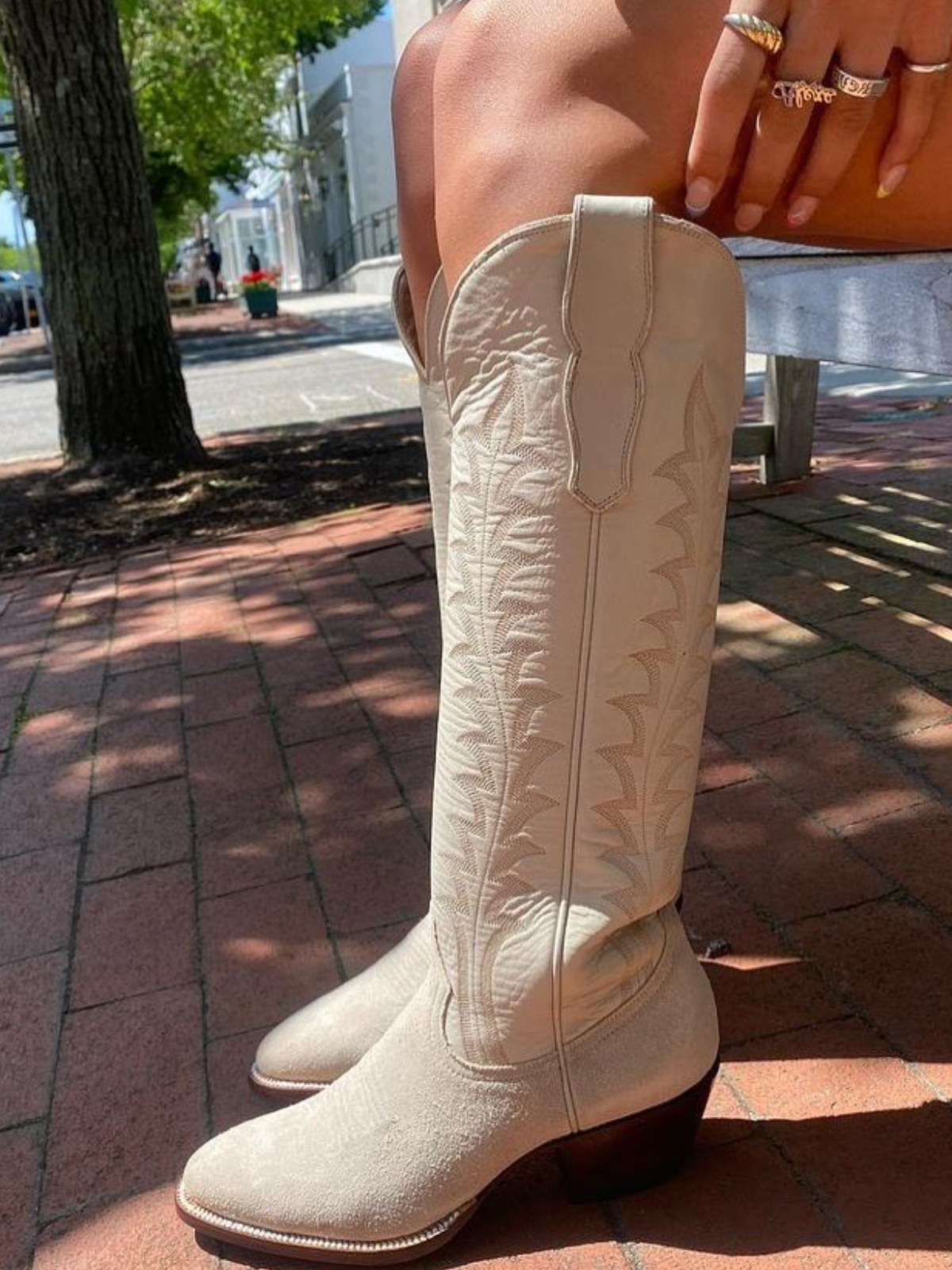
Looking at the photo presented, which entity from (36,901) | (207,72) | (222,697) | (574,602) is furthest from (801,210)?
(207,72)

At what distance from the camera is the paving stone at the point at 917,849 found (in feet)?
5.84

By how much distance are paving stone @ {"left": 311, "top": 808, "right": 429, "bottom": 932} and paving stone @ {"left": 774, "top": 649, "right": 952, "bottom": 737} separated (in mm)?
849

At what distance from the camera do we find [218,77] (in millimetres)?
23141

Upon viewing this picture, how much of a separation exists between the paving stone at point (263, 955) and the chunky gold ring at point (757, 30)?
51.0 inches

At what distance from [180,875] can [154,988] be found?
367 mm

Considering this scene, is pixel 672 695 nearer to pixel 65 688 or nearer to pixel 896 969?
pixel 896 969

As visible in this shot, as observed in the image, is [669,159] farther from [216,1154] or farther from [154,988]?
[154,988]

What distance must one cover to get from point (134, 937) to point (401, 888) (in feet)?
1.36

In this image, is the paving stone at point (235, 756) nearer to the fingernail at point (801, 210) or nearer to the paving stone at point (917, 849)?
the paving stone at point (917, 849)

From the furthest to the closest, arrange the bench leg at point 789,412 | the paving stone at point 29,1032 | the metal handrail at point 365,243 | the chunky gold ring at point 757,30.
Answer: the metal handrail at point 365,243, the bench leg at point 789,412, the paving stone at point 29,1032, the chunky gold ring at point 757,30

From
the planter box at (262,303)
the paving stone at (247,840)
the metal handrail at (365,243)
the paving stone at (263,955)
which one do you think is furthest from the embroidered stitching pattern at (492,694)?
the metal handrail at (365,243)

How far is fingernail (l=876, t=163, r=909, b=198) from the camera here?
1.01 m

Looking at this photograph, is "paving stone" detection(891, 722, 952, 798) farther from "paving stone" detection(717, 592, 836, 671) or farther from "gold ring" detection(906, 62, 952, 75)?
"gold ring" detection(906, 62, 952, 75)

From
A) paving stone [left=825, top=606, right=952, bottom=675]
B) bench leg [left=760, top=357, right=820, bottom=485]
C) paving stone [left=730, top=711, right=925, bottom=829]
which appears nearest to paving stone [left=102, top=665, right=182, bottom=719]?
paving stone [left=730, top=711, right=925, bottom=829]
